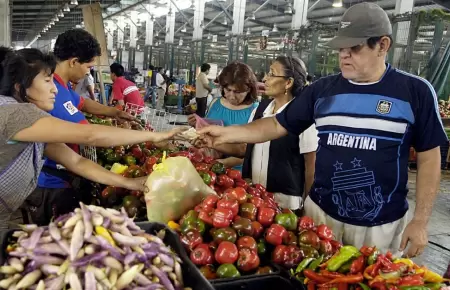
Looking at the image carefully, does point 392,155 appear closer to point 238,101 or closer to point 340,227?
point 340,227

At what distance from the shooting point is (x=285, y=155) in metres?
3.04

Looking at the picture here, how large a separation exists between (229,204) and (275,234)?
0.26 m

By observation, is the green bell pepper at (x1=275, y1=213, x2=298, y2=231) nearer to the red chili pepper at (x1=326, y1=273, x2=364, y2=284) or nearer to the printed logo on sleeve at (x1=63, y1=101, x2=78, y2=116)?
the red chili pepper at (x1=326, y1=273, x2=364, y2=284)

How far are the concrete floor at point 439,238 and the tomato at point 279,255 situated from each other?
3375 millimetres

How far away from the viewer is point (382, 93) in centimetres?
221

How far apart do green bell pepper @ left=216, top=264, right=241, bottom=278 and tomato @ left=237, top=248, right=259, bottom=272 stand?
0.05m

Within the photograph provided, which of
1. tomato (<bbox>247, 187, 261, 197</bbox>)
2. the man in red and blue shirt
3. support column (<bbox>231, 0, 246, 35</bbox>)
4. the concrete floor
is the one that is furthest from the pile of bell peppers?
support column (<bbox>231, 0, 246, 35</bbox>)

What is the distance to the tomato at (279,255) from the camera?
1853 mm

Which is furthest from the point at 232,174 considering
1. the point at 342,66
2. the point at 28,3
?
the point at 28,3

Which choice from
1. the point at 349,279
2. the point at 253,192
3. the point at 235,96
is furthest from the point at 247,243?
the point at 235,96

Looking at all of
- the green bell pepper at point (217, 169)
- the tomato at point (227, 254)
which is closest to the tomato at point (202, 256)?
the tomato at point (227, 254)

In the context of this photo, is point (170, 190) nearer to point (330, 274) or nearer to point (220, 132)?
point (220, 132)

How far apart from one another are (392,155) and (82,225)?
1.62 metres

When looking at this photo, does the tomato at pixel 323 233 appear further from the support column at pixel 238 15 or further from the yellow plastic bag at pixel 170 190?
the support column at pixel 238 15
